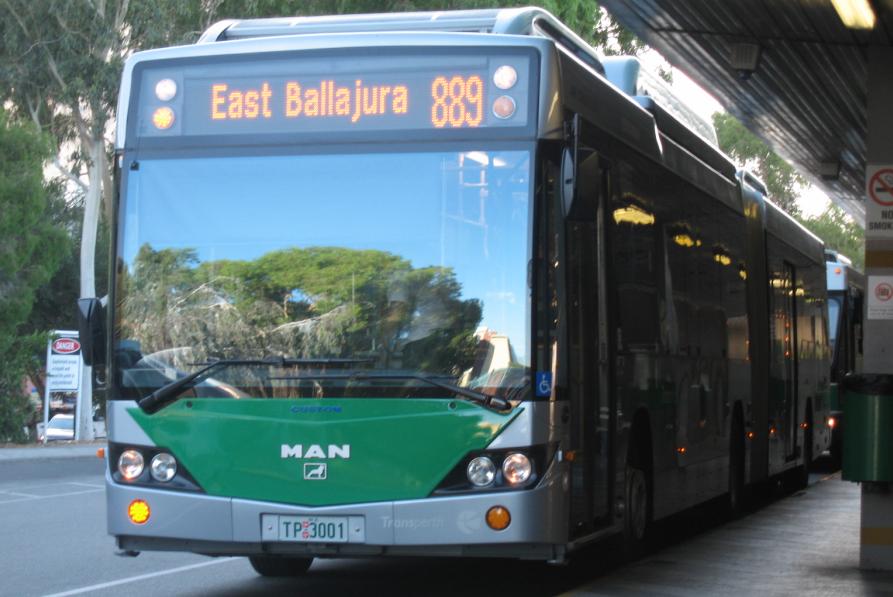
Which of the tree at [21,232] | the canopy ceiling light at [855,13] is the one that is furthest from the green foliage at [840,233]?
the canopy ceiling light at [855,13]

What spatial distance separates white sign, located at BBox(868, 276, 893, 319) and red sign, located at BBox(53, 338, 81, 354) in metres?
29.2

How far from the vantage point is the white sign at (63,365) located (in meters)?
37.8

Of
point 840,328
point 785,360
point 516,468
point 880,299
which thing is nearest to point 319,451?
point 516,468

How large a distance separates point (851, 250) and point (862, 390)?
7310 centimetres

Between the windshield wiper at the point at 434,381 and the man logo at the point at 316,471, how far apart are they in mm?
480

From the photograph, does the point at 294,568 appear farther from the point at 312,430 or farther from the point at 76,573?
the point at 312,430

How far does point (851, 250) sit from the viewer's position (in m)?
82.2

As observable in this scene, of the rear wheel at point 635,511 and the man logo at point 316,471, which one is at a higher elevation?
the man logo at point 316,471

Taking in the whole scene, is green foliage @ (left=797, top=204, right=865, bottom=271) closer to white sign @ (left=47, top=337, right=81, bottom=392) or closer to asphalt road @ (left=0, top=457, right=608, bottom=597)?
white sign @ (left=47, top=337, right=81, bottom=392)

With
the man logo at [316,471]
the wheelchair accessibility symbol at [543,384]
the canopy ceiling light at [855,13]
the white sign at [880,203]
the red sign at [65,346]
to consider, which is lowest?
the man logo at [316,471]

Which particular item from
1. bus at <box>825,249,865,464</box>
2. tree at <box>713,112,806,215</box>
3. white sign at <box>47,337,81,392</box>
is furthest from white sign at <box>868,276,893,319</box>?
tree at <box>713,112,806,215</box>

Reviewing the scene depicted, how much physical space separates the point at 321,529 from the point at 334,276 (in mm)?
1395

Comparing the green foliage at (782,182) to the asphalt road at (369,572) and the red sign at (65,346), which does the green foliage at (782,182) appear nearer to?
the red sign at (65,346)

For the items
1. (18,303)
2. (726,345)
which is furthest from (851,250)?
Result: (726,345)
